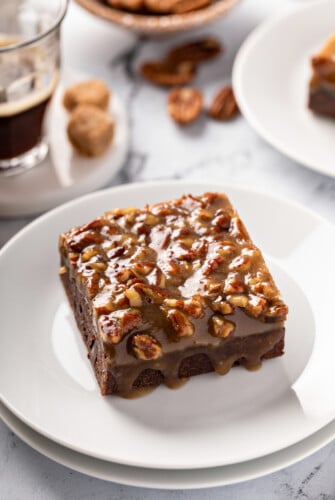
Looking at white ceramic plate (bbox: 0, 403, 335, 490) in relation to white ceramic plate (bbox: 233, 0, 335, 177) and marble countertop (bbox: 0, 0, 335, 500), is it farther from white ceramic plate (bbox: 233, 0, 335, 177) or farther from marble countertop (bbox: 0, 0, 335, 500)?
white ceramic plate (bbox: 233, 0, 335, 177)

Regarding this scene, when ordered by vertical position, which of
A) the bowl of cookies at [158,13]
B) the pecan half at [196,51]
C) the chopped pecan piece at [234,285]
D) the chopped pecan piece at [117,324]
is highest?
the bowl of cookies at [158,13]

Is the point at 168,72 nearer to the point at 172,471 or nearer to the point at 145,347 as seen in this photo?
the point at 145,347

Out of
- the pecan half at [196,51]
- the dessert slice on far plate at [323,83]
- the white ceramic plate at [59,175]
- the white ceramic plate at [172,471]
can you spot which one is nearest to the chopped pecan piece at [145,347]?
the white ceramic plate at [172,471]

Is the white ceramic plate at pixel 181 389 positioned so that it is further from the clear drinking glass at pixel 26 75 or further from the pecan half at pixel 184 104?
the pecan half at pixel 184 104

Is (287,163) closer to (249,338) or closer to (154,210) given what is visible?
(154,210)

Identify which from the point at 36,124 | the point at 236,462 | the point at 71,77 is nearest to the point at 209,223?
the point at 236,462

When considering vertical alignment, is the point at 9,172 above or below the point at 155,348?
below
